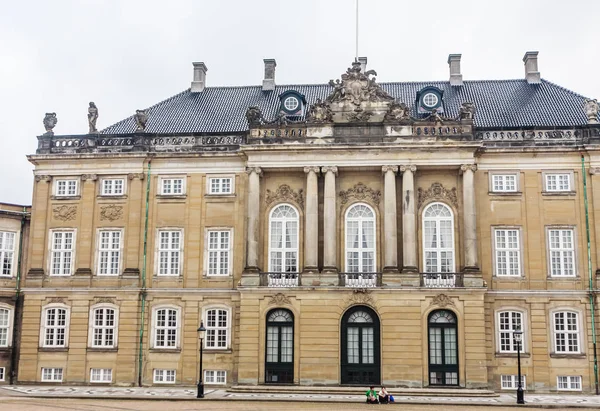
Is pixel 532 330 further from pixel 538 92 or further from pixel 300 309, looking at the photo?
pixel 538 92

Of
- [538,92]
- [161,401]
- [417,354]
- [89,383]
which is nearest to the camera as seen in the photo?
[161,401]

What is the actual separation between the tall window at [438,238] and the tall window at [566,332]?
606 centimetres

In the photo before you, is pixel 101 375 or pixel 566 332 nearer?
pixel 566 332

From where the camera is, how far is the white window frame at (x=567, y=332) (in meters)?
36.9

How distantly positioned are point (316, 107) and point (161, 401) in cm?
1742

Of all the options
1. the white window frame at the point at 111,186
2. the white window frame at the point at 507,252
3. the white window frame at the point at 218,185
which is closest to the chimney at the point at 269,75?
the white window frame at the point at 218,185

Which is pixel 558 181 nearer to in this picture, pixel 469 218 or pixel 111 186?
pixel 469 218

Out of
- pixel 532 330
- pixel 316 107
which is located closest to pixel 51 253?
pixel 316 107

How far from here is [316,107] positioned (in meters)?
39.3

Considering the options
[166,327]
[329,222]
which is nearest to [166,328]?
[166,327]

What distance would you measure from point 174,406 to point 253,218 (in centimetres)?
1268

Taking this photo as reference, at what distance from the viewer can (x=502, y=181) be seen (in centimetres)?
3891

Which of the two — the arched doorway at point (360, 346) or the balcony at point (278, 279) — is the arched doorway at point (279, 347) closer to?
the balcony at point (278, 279)

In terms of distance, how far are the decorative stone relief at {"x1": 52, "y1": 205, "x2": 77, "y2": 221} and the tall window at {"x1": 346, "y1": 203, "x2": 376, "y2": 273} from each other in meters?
15.5
